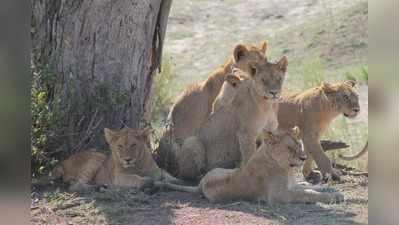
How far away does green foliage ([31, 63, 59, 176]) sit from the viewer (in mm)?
7520

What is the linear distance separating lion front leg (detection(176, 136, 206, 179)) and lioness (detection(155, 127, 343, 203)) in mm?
847

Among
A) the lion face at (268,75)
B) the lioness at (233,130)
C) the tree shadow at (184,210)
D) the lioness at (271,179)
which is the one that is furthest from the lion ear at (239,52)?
the tree shadow at (184,210)

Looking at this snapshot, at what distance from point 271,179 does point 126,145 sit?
1.57 metres

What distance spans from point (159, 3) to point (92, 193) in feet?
7.84

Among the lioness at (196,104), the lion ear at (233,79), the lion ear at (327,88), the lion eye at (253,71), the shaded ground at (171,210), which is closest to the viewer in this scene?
the shaded ground at (171,210)

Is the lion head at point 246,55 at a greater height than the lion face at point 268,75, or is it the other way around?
the lion head at point 246,55

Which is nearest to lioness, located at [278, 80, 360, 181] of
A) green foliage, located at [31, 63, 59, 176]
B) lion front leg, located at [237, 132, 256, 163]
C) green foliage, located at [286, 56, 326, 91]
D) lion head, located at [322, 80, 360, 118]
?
lion head, located at [322, 80, 360, 118]

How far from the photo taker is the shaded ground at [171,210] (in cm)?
645

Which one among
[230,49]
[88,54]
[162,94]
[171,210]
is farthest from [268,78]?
[230,49]

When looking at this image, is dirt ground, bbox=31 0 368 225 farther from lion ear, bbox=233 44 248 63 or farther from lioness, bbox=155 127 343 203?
lion ear, bbox=233 44 248 63

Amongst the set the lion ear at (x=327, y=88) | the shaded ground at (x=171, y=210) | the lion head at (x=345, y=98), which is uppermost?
the lion ear at (x=327, y=88)

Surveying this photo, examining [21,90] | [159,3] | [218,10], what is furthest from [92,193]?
[218,10]

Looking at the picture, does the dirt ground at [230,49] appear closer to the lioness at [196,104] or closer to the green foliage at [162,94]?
the lioness at [196,104]

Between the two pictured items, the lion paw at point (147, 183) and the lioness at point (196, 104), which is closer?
the lion paw at point (147, 183)
